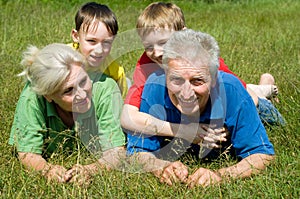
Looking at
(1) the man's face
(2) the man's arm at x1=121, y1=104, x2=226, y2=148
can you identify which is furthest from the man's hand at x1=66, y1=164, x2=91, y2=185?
(1) the man's face

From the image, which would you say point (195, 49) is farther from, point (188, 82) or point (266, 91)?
point (266, 91)

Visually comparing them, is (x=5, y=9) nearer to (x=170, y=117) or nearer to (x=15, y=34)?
(x=15, y=34)

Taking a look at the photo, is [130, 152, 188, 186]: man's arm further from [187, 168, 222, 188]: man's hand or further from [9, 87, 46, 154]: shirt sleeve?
[9, 87, 46, 154]: shirt sleeve

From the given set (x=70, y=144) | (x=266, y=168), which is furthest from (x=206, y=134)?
(x=70, y=144)

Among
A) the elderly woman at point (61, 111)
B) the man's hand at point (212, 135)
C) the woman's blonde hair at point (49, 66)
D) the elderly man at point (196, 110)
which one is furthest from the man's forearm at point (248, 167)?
the woman's blonde hair at point (49, 66)

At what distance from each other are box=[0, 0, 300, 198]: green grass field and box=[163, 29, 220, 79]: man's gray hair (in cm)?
66

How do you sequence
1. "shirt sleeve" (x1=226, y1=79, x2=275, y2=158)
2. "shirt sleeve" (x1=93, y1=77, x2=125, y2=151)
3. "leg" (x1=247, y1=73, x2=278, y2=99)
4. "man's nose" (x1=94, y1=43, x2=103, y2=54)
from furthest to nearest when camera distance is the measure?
"leg" (x1=247, y1=73, x2=278, y2=99) → "man's nose" (x1=94, y1=43, x2=103, y2=54) → "shirt sleeve" (x1=93, y1=77, x2=125, y2=151) → "shirt sleeve" (x1=226, y1=79, x2=275, y2=158)

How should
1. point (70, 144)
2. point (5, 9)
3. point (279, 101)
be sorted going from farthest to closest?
point (5, 9) < point (279, 101) < point (70, 144)

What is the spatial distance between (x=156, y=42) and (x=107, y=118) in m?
0.83

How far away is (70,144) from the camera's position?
398 cm

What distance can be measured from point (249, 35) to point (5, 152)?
559cm

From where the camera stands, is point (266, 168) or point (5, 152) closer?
point (266, 168)

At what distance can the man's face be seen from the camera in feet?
10.9

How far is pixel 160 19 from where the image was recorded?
4488mm
